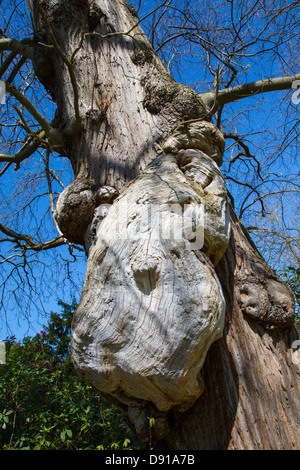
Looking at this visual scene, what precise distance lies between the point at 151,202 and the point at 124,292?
19.5 inches

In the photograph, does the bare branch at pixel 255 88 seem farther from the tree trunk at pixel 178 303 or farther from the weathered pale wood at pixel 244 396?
the weathered pale wood at pixel 244 396

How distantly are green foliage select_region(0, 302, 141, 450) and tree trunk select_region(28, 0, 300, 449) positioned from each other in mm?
Result: 926

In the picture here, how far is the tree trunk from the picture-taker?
1.67 meters

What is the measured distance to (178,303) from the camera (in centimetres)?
166

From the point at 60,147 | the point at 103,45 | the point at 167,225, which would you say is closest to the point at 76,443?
the point at 167,225

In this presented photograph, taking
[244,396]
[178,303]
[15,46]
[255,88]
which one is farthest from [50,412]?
[255,88]

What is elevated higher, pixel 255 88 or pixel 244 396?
pixel 255 88

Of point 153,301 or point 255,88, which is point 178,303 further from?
point 255,88

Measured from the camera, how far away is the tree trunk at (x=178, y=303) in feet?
5.48

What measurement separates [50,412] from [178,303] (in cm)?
209

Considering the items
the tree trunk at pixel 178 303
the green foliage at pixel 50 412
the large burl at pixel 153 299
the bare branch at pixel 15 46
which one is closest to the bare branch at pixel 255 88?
the tree trunk at pixel 178 303

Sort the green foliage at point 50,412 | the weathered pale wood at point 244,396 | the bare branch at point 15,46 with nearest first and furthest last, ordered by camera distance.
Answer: the weathered pale wood at point 244,396
the green foliage at point 50,412
the bare branch at point 15,46

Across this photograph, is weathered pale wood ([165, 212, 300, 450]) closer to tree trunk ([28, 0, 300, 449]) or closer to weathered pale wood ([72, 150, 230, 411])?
tree trunk ([28, 0, 300, 449])

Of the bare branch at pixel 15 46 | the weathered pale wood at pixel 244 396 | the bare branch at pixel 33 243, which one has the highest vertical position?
the bare branch at pixel 15 46
